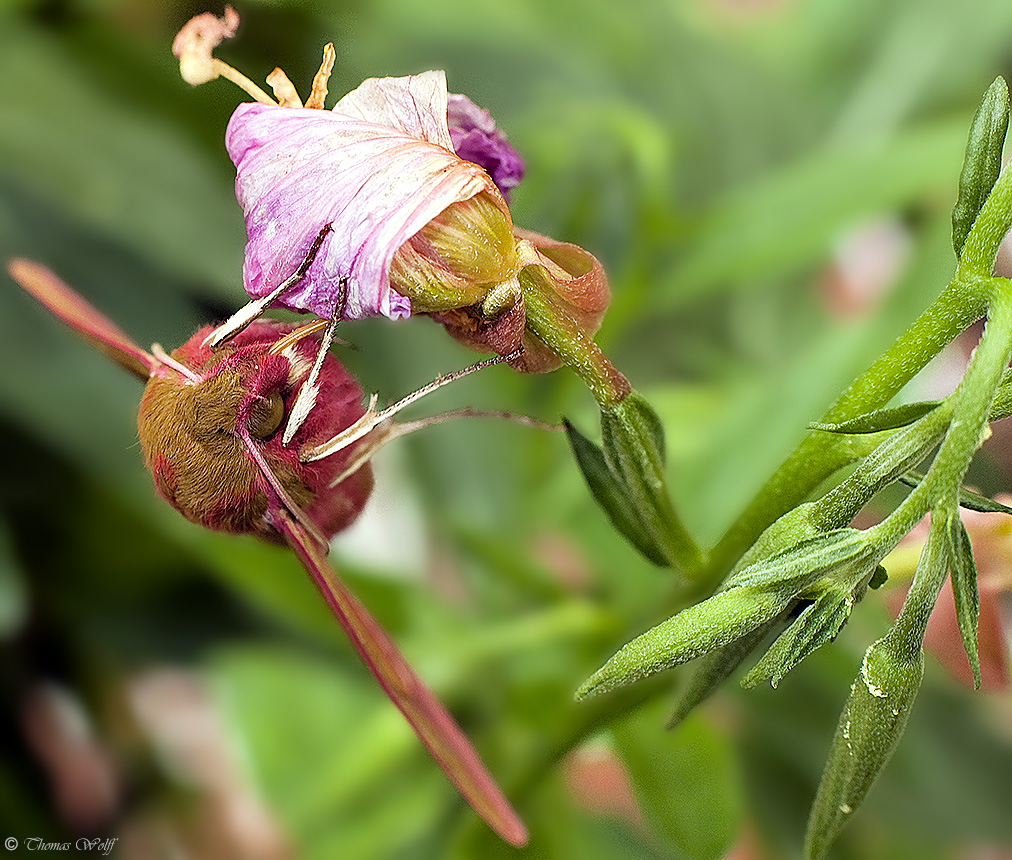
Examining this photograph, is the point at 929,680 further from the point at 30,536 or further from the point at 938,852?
the point at 30,536

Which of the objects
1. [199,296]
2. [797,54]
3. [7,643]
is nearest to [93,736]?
[7,643]

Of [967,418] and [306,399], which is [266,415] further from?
[967,418]

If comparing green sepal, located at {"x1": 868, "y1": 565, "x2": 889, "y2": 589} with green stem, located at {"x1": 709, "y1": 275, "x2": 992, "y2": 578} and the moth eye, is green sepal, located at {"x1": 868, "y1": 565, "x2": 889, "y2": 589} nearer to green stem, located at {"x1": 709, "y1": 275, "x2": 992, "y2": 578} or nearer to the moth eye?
green stem, located at {"x1": 709, "y1": 275, "x2": 992, "y2": 578}

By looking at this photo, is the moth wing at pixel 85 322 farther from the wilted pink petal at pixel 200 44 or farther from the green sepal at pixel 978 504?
the green sepal at pixel 978 504

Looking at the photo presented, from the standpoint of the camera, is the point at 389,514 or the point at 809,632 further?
the point at 389,514

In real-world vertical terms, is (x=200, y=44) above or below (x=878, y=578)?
above
